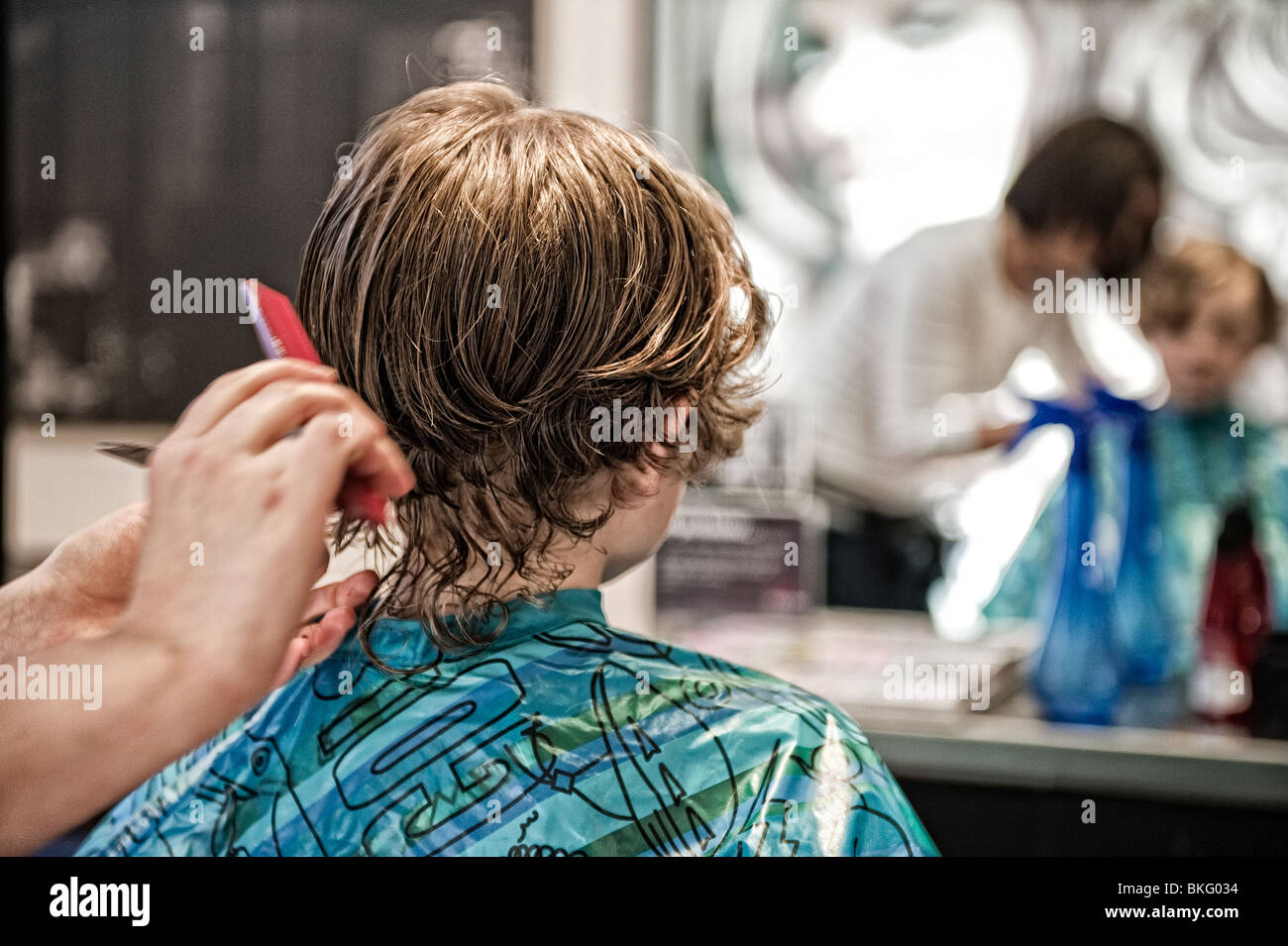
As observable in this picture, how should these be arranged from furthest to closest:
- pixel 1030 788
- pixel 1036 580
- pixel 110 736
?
1. pixel 1036 580
2. pixel 1030 788
3. pixel 110 736

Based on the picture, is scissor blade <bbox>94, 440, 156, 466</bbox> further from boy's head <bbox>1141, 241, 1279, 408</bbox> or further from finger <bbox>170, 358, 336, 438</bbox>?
boy's head <bbox>1141, 241, 1279, 408</bbox>

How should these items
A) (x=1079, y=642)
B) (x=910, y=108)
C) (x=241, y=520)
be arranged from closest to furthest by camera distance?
(x=241, y=520) → (x=1079, y=642) → (x=910, y=108)

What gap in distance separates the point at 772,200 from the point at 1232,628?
1.26 meters

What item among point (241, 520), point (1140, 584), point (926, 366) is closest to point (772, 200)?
point (926, 366)

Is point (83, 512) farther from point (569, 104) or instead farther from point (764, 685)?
point (764, 685)

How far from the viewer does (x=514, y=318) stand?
0.93m

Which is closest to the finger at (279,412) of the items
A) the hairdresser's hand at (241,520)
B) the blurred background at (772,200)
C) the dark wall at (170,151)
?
the hairdresser's hand at (241,520)

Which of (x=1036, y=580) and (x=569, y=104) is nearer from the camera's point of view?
(x=1036, y=580)

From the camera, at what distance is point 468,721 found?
984mm

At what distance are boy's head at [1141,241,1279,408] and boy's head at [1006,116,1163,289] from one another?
0.24 feet

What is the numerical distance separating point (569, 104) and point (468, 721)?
5.97 feet

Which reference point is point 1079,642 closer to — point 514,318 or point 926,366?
point 926,366

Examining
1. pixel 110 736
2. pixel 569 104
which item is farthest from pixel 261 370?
pixel 569 104

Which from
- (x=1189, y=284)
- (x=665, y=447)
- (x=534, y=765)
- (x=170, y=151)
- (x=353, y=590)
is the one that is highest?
(x=170, y=151)
